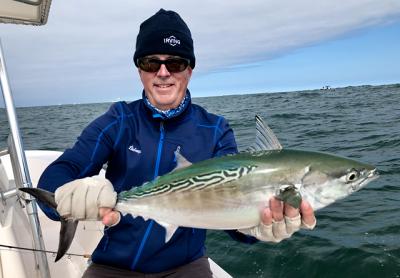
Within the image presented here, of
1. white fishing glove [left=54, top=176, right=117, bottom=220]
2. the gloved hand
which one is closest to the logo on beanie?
white fishing glove [left=54, top=176, right=117, bottom=220]

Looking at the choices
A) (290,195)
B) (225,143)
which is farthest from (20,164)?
(290,195)

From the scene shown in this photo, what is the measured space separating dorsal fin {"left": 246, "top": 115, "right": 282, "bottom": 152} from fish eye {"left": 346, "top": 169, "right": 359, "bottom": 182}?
0.48 metres

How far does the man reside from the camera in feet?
11.0

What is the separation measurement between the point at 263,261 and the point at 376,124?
14001 mm

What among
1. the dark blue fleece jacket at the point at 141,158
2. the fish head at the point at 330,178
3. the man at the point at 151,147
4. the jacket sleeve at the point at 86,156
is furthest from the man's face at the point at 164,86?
the fish head at the point at 330,178

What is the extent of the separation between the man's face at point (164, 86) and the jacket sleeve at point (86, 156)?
0.39m

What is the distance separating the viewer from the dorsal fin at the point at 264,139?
107 inches

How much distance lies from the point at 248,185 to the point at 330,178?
20.9 inches

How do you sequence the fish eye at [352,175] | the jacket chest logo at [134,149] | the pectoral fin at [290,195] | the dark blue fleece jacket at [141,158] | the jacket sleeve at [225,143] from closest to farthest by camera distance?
the pectoral fin at [290,195]
the fish eye at [352,175]
the dark blue fleece jacket at [141,158]
the jacket chest logo at [134,149]
the jacket sleeve at [225,143]

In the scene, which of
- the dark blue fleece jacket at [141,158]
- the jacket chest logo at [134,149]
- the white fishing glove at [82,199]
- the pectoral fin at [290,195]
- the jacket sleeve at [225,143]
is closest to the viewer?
the pectoral fin at [290,195]

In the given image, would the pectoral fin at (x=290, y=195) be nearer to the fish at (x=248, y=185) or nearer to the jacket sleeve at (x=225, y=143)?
the fish at (x=248, y=185)

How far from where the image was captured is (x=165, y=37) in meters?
3.45

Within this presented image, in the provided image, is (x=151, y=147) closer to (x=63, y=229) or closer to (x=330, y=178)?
(x=63, y=229)

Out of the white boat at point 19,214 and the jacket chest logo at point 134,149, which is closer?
the jacket chest logo at point 134,149
